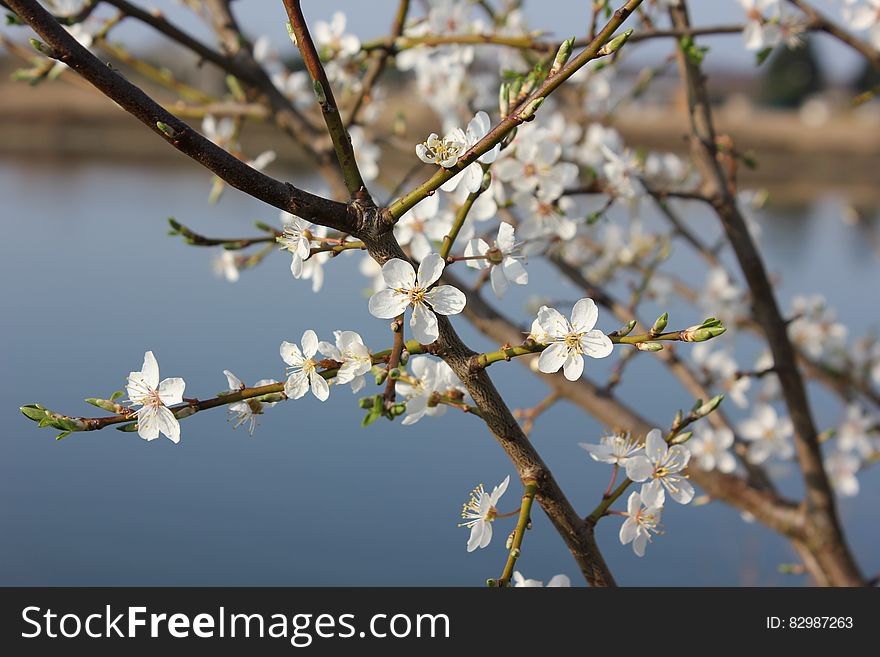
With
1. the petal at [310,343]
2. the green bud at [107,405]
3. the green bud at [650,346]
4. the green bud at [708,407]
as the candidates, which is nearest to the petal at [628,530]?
the green bud at [708,407]

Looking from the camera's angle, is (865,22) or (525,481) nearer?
(525,481)

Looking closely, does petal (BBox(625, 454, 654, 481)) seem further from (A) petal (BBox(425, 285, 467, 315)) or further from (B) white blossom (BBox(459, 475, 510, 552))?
(A) petal (BBox(425, 285, 467, 315))

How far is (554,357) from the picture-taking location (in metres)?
0.66

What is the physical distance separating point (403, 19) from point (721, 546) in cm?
267

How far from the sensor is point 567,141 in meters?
1.63

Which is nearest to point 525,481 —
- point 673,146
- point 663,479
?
point 663,479

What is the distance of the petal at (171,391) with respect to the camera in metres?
0.64

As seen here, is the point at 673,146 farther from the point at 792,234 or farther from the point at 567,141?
the point at 567,141

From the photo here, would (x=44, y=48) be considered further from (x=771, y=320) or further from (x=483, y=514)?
(x=771, y=320)

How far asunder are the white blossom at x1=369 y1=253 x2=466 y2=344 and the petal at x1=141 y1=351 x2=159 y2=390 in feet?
0.58

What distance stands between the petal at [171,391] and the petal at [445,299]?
196 millimetres

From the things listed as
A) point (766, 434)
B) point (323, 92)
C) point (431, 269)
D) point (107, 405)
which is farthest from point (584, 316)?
point (766, 434)

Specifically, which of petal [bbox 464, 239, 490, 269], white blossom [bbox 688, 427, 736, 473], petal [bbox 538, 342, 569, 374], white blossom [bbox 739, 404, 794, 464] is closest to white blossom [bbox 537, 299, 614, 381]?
petal [bbox 538, 342, 569, 374]
